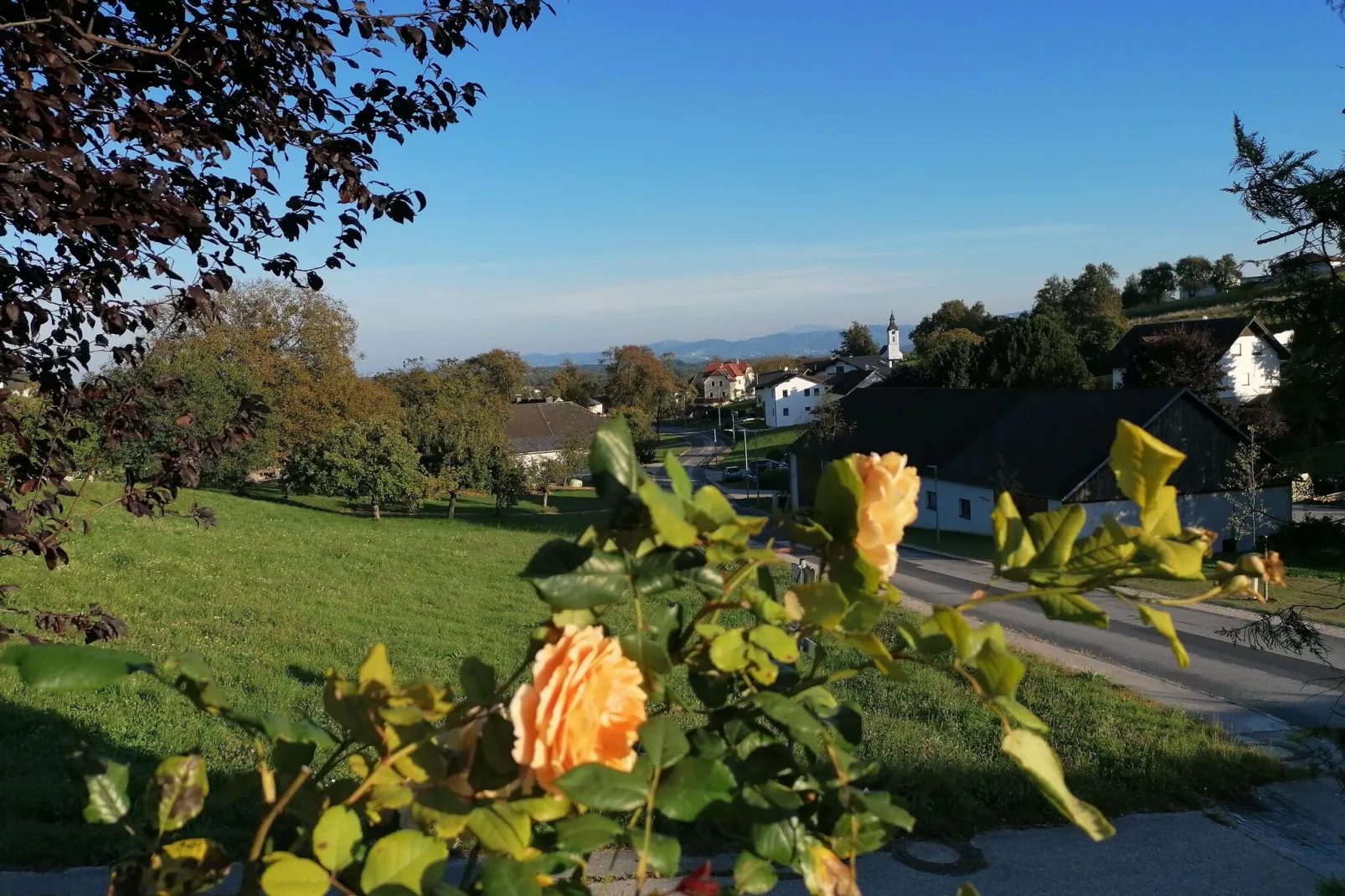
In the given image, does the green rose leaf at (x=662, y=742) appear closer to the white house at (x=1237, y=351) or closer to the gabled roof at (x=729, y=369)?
the white house at (x=1237, y=351)

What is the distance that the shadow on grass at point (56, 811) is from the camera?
13.7 feet

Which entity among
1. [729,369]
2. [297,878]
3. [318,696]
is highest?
[729,369]

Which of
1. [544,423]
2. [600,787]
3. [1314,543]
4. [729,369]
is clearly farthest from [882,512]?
[729,369]

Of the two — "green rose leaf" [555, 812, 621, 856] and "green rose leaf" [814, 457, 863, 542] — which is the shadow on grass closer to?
"green rose leaf" [555, 812, 621, 856]

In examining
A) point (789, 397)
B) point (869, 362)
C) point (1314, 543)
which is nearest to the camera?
point (1314, 543)

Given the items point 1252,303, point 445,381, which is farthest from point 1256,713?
point 445,381

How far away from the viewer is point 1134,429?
2.69ft

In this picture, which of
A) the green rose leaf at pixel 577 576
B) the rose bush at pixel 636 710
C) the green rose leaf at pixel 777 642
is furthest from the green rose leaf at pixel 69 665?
the green rose leaf at pixel 777 642

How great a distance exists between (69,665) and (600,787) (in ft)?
1.57

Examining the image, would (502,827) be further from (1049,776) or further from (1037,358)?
(1037,358)

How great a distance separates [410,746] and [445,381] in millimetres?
50226

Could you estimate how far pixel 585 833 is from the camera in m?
0.78

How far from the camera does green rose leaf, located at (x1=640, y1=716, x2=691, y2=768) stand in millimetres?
792

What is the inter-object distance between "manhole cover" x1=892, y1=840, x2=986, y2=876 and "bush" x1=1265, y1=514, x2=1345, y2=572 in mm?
2550
